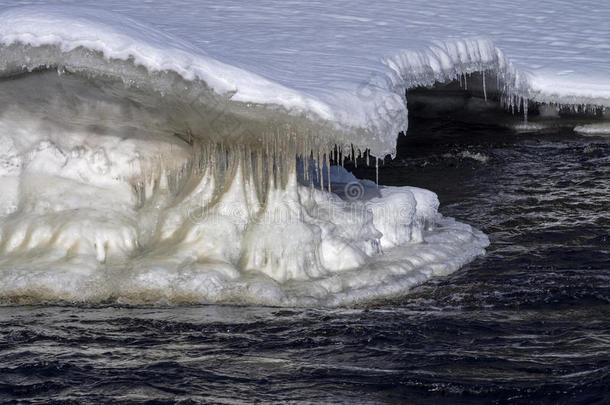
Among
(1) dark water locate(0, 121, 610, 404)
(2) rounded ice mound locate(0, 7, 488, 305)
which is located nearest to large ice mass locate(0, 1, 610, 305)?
(2) rounded ice mound locate(0, 7, 488, 305)

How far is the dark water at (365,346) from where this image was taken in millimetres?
4414

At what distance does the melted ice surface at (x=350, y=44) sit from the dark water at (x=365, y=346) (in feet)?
3.83

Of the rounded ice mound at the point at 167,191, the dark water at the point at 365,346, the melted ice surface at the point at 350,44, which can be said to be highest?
the melted ice surface at the point at 350,44

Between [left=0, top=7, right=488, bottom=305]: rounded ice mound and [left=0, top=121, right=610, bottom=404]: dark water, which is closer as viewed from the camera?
[left=0, top=121, right=610, bottom=404]: dark water

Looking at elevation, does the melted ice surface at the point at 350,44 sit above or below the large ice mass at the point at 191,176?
above

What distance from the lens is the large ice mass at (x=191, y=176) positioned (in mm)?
5566

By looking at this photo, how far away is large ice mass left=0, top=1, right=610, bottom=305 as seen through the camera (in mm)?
5566

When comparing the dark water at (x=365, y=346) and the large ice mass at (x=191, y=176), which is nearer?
the dark water at (x=365, y=346)

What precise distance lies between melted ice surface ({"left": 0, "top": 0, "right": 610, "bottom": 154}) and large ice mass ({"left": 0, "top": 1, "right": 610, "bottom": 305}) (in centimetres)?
2

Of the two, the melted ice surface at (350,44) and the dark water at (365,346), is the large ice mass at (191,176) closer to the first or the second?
the melted ice surface at (350,44)

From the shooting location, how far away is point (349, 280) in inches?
232

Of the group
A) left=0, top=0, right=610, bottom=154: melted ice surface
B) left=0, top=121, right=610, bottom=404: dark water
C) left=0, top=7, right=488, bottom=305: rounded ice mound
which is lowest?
left=0, top=121, right=610, bottom=404: dark water

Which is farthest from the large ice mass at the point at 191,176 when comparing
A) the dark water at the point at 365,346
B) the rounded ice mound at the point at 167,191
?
the dark water at the point at 365,346

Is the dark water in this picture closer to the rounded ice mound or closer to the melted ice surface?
the rounded ice mound
